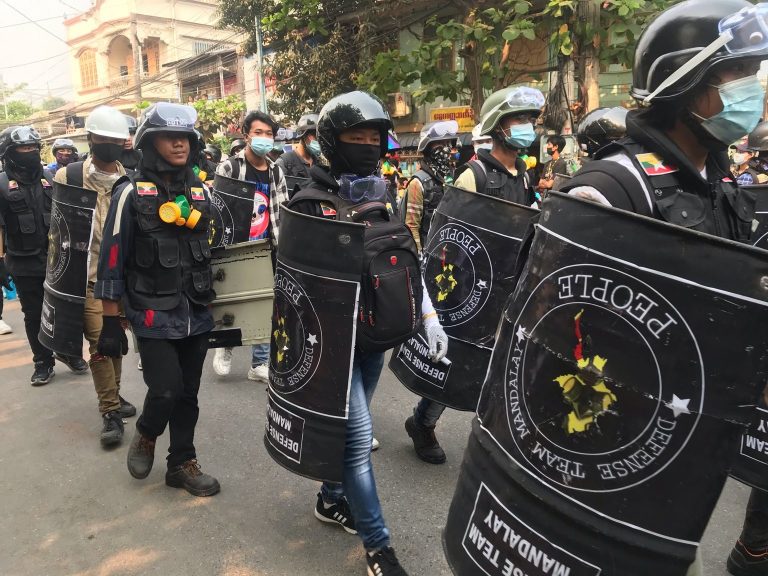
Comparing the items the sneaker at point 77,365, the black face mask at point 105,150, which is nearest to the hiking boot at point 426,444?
the black face mask at point 105,150

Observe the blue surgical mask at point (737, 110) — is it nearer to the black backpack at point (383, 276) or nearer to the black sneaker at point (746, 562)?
the black backpack at point (383, 276)

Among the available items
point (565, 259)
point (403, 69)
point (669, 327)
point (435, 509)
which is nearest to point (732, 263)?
point (669, 327)

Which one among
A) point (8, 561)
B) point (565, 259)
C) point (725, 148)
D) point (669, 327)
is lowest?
point (8, 561)

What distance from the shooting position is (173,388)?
3.09 m

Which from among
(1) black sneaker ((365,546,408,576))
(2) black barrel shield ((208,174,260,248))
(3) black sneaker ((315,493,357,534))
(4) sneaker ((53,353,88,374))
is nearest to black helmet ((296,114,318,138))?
(2) black barrel shield ((208,174,260,248))

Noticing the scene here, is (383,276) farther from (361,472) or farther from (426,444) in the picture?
(426,444)

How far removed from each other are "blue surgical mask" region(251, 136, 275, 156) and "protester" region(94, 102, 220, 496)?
1.62 m

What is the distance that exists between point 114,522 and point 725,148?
322cm

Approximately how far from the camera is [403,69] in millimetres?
10914

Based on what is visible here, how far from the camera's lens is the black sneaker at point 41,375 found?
523 cm

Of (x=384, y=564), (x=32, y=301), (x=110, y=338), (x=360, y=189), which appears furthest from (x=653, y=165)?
(x=32, y=301)

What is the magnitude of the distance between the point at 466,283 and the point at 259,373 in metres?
2.68

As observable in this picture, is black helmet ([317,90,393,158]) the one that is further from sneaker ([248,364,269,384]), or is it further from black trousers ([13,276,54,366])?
black trousers ([13,276,54,366])

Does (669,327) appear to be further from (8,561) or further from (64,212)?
(64,212)
